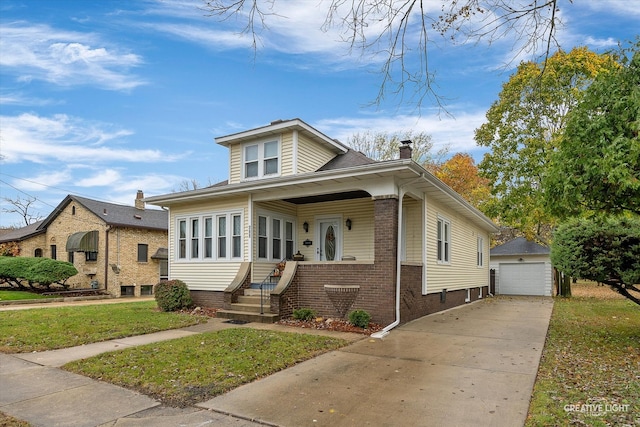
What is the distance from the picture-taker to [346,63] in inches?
198

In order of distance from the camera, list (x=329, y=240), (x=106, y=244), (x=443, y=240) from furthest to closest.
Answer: (x=106, y=244), (x=443, y=240), (x=329, y=240)

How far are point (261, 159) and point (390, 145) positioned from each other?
1853cm

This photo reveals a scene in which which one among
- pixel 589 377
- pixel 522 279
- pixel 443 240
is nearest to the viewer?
pixel 589 377

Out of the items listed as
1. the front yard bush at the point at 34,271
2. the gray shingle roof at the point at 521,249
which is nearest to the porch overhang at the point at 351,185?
the front yard bush at the point at 34,271

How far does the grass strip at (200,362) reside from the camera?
5062 mm

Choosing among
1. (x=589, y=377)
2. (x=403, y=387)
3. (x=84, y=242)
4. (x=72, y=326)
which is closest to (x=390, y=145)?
(x=84, y=242)

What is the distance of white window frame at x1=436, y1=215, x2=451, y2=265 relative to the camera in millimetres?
12898

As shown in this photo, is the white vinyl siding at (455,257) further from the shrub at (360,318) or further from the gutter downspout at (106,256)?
the gutter downspout at (106,256)

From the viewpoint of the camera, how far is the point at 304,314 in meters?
10.3

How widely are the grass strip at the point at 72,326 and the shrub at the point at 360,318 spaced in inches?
156

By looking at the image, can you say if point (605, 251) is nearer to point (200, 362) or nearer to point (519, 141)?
point (200, 362)

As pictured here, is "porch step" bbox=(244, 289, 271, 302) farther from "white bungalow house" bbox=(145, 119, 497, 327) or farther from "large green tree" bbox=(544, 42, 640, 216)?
"large green tree" bbox=(544, 42, 640, 216)

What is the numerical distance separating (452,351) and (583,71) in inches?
703

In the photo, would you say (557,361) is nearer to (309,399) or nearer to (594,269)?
(594,269)
